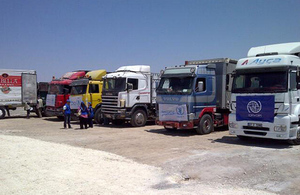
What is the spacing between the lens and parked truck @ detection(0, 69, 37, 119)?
74.6 ft

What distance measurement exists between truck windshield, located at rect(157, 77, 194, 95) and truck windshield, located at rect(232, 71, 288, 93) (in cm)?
222

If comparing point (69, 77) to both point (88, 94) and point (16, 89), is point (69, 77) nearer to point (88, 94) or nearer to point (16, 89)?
point (88, 94)

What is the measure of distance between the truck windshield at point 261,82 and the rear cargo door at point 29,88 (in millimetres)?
17980

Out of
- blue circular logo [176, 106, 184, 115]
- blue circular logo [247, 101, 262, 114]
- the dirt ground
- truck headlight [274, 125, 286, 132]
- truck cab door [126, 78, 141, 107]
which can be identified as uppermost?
truck cab door [126, 78, 141, 107]

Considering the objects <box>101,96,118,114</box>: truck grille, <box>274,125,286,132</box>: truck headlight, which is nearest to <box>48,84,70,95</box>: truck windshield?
<box>101,96,118,114</box>: truck grille

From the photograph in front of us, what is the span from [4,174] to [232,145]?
7.51m

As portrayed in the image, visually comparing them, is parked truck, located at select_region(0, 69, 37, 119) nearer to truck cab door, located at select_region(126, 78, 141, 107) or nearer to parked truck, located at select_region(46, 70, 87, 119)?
parked truck, located at select_region(46, 70, 87, 119)

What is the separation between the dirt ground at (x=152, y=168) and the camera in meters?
5.95

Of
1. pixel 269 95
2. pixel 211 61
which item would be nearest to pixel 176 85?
pixel 211 61

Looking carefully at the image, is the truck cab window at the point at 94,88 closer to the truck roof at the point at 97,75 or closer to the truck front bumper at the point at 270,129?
the truck roof at the point at 97,75

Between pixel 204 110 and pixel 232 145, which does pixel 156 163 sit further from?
pixel 204 110

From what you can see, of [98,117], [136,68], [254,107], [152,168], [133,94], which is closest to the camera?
[152,168]

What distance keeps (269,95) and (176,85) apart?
432cm

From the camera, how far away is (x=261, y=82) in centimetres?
1056
